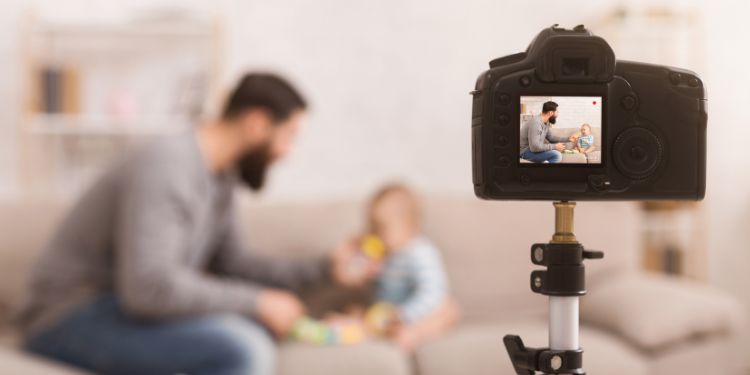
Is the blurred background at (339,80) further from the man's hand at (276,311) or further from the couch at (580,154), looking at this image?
the couch at (580,154)

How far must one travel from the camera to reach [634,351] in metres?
1.61

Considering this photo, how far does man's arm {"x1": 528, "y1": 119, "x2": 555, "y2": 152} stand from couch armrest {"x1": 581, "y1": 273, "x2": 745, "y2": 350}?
1126mm

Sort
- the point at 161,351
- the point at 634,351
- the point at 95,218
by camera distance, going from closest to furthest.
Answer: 1. the point at 161,351
2. the point at 95,218
3. the point at 634,351

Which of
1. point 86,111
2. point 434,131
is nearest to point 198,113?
point 86,111

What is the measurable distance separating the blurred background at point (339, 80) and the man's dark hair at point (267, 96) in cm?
97

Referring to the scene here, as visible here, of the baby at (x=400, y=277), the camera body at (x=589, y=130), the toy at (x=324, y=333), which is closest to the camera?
the camera body at (x=589, y=130)

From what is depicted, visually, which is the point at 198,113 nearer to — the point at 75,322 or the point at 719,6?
the point at 75,322

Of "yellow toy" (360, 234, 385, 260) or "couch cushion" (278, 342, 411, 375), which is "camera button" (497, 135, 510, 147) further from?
"yellow toy" (360, 234, 385, 260)

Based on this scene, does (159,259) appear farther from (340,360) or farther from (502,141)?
(502,141)

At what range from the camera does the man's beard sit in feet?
5.05

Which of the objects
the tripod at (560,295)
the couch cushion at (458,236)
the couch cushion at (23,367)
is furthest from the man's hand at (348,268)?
the tripod at (560,295)

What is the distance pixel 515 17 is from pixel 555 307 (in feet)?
7.02

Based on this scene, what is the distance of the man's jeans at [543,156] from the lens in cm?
53

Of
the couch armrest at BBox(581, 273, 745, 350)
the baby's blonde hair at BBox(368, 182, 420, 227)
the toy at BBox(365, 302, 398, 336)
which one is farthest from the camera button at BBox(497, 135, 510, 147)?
the baby's blonde hair at BBox(368, 182, 420, 227)
